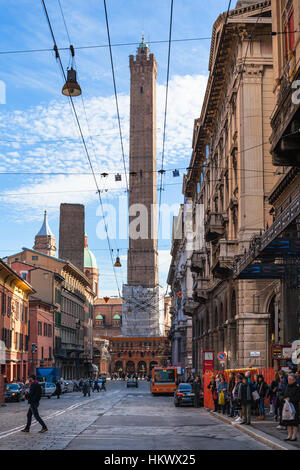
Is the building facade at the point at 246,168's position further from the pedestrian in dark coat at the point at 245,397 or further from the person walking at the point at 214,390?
the pedestrian in dark coat at the point at 245,397

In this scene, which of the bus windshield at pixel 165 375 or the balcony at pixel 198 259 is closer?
the balcony at pixel 198 259

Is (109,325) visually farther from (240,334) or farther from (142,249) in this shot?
(240,334)

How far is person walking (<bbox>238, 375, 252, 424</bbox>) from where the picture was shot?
2042 centimetres

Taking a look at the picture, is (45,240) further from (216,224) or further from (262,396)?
(262,396)

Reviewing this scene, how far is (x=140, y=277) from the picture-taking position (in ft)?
429

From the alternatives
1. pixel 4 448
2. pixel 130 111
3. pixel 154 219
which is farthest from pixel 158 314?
pixel 4 448

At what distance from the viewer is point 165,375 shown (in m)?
59.2

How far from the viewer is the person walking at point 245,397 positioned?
20.4m

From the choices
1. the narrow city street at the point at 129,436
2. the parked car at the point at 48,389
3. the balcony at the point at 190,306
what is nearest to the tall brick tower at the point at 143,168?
the balcony at the point at 190,306

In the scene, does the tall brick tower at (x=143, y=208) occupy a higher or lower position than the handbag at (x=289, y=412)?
higher

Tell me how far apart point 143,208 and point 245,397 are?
4526 inches

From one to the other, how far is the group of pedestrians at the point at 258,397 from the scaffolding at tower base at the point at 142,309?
9452 centimetres

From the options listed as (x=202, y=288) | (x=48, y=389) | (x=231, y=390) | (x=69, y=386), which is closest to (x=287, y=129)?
(x=231, y=390)
